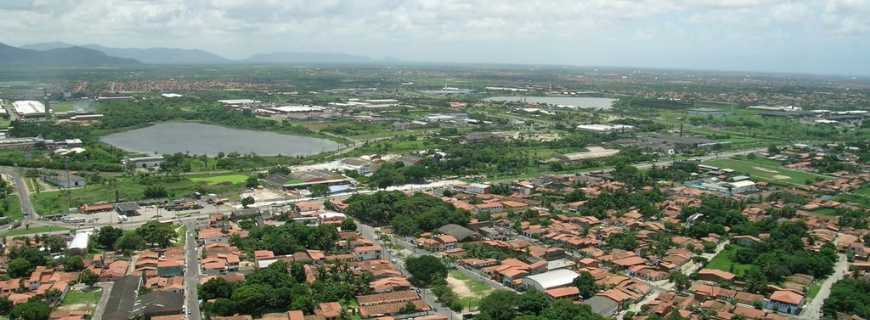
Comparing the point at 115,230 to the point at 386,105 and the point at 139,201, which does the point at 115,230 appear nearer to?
the point at 139,201

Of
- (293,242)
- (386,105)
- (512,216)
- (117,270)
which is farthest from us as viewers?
(386,105)

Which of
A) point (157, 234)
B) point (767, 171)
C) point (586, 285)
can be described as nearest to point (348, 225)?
point (157, 234)

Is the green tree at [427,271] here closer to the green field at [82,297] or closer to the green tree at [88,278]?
the green field at [82,297]

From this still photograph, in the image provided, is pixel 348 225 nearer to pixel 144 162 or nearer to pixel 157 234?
pixel 157 234

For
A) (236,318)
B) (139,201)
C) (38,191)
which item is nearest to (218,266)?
(236,318)

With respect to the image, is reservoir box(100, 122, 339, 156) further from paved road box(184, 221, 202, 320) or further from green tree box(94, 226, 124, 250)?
green tree box(94, 226, 124, 250)

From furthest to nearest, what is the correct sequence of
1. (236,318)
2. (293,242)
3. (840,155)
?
(840,155) < (293,242) < (236,318)

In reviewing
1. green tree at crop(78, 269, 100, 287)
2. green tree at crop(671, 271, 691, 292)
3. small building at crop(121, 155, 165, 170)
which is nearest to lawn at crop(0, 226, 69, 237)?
green tree at crop(78, 269, 100, 287)
